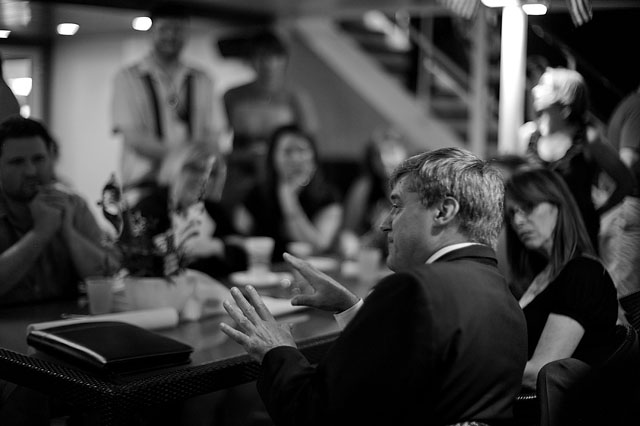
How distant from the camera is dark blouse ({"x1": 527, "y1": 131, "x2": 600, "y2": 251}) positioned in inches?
123

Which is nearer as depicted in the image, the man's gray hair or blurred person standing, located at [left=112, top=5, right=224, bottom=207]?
the man's gray hair

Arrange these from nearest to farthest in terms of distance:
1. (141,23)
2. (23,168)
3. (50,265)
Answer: (23,168) < (50,265) < (141,23)

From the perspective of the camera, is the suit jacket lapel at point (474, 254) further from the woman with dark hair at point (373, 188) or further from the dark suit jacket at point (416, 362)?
the woman with dark hair at point (373, 188)

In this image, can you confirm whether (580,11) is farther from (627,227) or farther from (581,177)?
(627,227)

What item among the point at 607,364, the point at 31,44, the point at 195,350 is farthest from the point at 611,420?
the point at 31,44

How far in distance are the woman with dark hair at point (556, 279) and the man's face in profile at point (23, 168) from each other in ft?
5.42

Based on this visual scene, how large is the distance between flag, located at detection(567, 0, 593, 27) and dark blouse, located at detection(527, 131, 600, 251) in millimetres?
462

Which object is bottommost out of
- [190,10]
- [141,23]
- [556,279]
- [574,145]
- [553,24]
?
[556,279]

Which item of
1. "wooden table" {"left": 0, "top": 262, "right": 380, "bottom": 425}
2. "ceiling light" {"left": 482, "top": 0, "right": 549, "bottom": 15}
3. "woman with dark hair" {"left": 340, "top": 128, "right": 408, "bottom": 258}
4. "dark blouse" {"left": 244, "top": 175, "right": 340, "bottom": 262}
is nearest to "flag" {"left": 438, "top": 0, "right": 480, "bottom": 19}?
"ceiling light" {"left": 482, "top": 0, "right": 549, "bottom": 15}

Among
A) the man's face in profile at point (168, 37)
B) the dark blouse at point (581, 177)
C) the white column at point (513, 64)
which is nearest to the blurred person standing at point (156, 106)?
the man's face in profile at point (168, 37)

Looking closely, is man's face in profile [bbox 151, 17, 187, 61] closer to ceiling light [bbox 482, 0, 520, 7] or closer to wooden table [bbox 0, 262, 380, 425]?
ceiling light [bbox 482, 0, 520, 7]

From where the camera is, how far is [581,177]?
318 cm

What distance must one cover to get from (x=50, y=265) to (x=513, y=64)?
2053mm

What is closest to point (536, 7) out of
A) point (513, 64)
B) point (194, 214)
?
point (513, 64)
